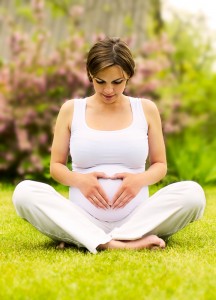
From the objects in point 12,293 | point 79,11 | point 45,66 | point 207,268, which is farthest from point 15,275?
point 79,11

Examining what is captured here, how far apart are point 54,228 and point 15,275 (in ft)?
2.48

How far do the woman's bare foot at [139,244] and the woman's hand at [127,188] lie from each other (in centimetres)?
23

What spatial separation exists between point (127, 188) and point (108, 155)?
235 millimetres

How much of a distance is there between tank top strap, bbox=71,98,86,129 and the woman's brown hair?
316 millimetres

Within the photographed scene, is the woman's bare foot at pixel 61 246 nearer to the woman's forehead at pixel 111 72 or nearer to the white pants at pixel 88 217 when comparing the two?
the white pants at pixel 88 217

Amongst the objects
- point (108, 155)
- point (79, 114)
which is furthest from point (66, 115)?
point (108, 155)

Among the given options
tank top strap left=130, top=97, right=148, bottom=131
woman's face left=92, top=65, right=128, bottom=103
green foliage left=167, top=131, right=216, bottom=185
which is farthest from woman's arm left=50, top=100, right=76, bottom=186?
green foliage left=167, top=131, right=216, bottom=185

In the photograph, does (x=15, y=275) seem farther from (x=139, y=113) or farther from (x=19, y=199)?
(x=139, y=113)

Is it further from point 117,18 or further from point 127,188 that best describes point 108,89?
point 117,18

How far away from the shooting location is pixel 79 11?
10.1 metres

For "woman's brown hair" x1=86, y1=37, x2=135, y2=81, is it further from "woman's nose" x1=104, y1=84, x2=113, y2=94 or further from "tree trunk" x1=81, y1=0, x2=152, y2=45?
"tree trunk" x1=81, y1=0, x2=152, y2=45

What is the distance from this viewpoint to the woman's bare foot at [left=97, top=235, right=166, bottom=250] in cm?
379

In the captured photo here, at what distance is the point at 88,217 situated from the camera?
3934mm

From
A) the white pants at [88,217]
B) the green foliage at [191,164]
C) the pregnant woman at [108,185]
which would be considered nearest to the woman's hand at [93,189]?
the pregnant woman at [108,185]
